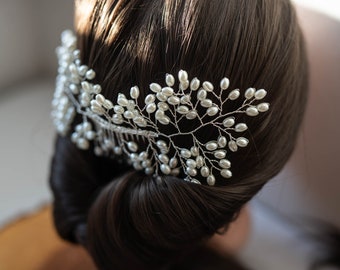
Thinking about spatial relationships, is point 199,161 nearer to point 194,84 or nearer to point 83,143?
point 194,84

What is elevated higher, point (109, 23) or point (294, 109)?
point (109, 23)

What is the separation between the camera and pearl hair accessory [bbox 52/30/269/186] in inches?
22.5

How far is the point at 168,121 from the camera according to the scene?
0.59 metres

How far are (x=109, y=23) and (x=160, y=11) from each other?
0.24ft

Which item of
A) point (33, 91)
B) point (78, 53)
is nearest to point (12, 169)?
point (33, 91)

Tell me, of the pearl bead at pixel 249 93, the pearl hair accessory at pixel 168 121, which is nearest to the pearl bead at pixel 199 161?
the pearl hair accessory at pixel 168 121

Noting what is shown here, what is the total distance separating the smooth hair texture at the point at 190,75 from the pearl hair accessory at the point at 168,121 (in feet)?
0.05

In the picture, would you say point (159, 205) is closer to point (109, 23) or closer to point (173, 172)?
point (173, 172)

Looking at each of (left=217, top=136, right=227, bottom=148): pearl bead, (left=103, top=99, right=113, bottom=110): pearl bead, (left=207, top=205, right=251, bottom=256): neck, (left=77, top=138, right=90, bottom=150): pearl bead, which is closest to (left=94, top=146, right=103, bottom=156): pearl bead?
(left=77, top=138, right=90, bottom=150): pearl bead

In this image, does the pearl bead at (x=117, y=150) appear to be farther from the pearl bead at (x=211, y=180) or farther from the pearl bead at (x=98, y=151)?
the pearl bead at (x=211, y=180)

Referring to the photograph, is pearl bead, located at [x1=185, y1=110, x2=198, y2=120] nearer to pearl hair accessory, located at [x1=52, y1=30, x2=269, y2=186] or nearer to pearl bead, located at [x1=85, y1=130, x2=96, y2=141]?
pearl hair accessory, located at [x1=52, y1=30, x2=269, y2=186]

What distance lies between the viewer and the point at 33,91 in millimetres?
1446

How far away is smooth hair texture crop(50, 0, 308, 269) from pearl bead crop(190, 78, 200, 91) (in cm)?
1

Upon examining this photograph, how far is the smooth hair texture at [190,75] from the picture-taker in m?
0.56
